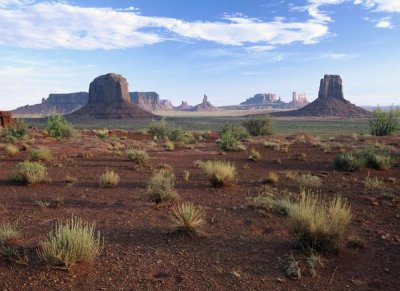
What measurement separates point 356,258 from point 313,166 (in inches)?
476

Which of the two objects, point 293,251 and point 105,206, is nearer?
point 293,251

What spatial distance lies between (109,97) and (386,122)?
148m

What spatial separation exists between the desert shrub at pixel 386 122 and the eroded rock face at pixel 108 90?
14235cm

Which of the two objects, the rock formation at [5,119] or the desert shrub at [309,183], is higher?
the rock formation at [5,119]

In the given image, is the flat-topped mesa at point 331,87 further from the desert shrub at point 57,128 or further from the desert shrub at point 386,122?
the desert shrub at point 57,128

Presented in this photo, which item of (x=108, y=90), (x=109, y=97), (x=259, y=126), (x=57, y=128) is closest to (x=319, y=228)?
(x=57, y=128)

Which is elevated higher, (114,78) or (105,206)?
(114,78)

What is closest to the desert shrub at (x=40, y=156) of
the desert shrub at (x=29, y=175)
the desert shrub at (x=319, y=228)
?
the desert shrub at (x=29, y=175)

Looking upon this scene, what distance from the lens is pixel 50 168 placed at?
16.1 metres

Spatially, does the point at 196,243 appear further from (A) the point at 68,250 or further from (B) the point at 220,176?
(B) the point at 220,176

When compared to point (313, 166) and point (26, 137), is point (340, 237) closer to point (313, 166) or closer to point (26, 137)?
point (313, 166)

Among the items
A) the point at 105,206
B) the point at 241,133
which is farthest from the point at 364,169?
the point at 241,133

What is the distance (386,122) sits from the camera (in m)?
39.0

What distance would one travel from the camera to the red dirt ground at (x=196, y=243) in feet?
18.1
